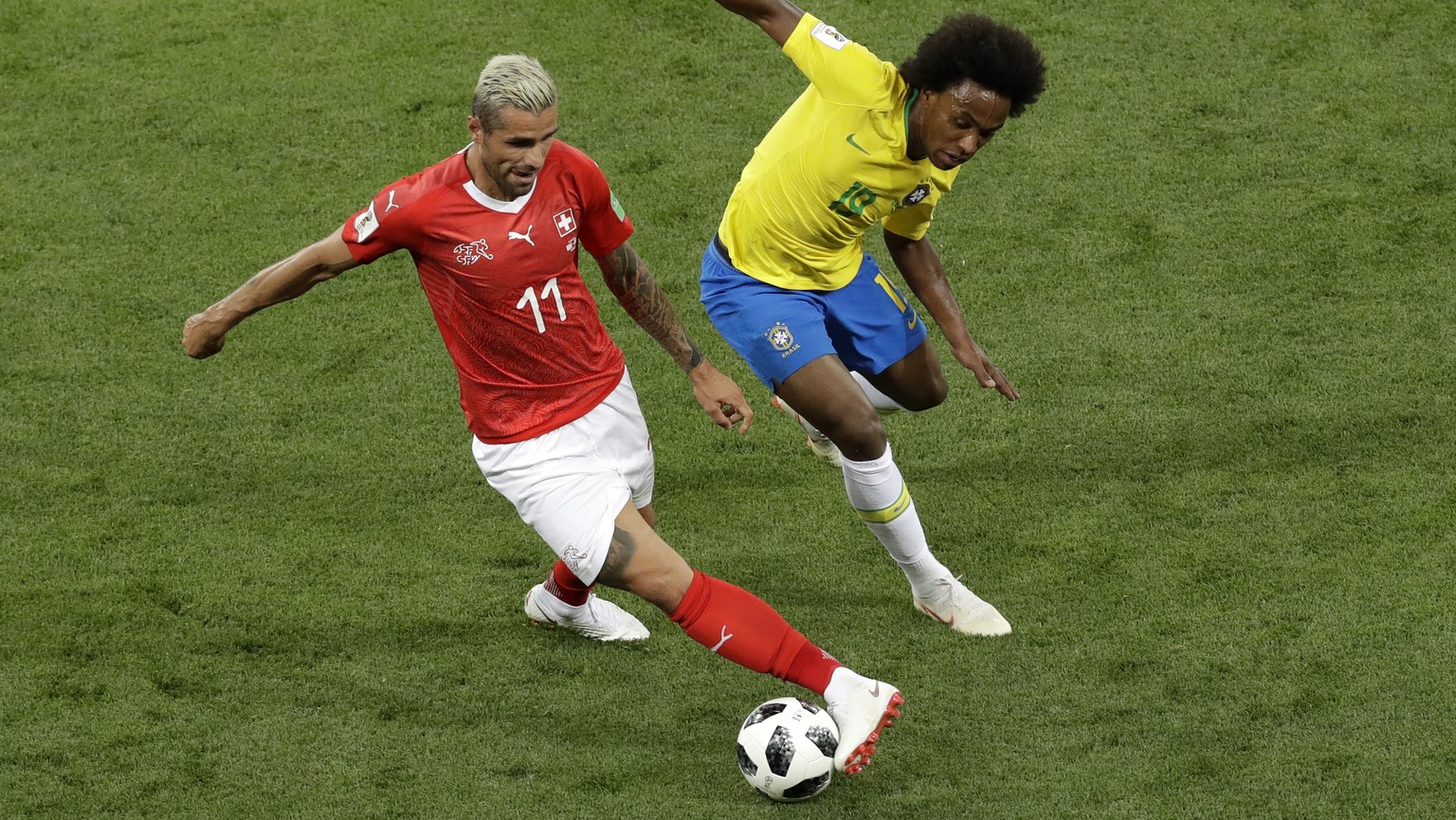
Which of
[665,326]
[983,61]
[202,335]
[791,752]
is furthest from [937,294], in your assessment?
[202,335]

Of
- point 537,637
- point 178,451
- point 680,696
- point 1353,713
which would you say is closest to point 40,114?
point 178,451

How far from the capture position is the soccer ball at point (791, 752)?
15.7 feet

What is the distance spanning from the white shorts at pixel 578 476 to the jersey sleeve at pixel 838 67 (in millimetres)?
1253

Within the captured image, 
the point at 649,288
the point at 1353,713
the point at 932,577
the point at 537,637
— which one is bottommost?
the point at 537,637

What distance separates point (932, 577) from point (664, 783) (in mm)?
1314

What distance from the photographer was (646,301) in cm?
519

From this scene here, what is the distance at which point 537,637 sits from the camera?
5.88 metres

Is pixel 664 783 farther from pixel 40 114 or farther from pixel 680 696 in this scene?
pixel 40 114

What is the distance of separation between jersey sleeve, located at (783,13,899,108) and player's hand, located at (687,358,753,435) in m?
1.07

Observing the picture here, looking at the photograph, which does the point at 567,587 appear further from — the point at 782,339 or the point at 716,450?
the point at 716,450

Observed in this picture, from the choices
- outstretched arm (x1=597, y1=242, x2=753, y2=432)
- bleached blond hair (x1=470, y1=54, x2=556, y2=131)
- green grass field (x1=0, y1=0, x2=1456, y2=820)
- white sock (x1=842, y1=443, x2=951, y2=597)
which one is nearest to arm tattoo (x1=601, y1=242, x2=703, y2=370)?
outstretched arm (x1=597, y1=242, x2=753, y2=432)

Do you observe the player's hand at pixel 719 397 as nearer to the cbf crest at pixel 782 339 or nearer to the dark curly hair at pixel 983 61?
the cbf crest at pixel 782 339

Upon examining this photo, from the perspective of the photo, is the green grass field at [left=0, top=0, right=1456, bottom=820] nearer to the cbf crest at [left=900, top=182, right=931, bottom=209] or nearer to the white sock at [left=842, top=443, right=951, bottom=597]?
the white sock at [left=842, top=443, right=951, bottom=597]

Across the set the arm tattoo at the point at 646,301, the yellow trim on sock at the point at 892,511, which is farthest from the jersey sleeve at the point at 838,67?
the yellow trim on sock at the point at 892,511
